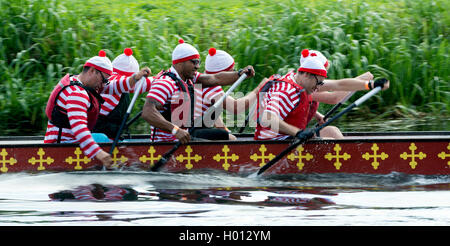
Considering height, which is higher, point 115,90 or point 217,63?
point 217,63

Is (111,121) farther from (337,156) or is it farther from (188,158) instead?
(337,156)

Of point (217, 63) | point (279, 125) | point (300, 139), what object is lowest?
point (300, 139)

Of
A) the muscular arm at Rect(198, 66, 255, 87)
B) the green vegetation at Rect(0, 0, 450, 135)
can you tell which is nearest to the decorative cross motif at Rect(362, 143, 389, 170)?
the muscular arm at Rect(198, 66, 255, 87)

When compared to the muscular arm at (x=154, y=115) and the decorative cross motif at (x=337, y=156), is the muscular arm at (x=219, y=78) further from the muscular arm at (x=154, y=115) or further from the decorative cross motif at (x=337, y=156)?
the decorative cross motif at (x=337, y=156)

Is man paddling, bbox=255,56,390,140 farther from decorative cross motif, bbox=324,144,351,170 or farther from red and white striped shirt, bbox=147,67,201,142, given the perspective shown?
red and white striped shirt, bbox=147,67,201,142

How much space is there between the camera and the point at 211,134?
26.9ft

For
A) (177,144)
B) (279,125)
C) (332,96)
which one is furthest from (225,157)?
(332,96)

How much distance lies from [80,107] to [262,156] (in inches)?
76.0

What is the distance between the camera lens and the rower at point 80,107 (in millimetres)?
7742

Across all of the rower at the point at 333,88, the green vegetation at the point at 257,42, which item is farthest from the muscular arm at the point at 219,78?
the green vegetation at the point at 257,42

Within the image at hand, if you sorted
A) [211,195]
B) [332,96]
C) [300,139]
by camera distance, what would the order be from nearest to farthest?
[211,195] → [300,139] → [332,96]

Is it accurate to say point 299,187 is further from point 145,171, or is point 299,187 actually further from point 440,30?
point 440,30
